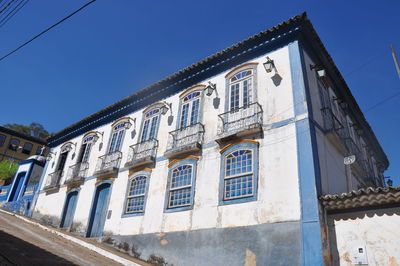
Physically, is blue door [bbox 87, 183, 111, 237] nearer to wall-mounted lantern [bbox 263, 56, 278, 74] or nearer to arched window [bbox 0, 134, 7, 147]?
wall-mounted lantern [bbox 263, 56, 278, 74]

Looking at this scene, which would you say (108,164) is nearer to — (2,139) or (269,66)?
(269,66)

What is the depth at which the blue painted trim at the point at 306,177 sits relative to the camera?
24.6 feet

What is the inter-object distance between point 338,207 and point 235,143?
382 centimetres

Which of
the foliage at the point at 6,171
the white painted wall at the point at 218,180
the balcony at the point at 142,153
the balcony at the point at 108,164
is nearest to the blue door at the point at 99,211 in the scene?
the white painted wall at the point at 218,180

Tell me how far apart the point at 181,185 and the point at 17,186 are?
1757 centimetres

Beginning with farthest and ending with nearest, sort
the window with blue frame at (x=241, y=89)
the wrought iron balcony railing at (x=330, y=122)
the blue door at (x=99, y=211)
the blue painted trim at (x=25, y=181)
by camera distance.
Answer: the blue painted trim at (x=25, y=181)
the blue door at (x=99, y=211)
the window with blue frame at (x=241, y=89)
the wrought iron balcony railing at (x=330, y=122)

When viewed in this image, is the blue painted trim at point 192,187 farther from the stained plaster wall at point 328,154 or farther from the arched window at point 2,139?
the arched window at point 2,139

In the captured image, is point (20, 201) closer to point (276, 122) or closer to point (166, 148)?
point (166, 148)

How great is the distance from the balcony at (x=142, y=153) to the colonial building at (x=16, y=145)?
31.9 meters

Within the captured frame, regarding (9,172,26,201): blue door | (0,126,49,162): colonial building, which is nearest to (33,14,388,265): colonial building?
(9,172,26,201): blue door

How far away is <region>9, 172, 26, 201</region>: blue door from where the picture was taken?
2216 centimetres

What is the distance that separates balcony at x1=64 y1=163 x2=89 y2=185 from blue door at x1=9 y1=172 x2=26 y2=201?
7999 millimetres

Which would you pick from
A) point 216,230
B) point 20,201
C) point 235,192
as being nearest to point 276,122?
point 235,192

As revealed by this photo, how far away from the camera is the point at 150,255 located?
426 inches
